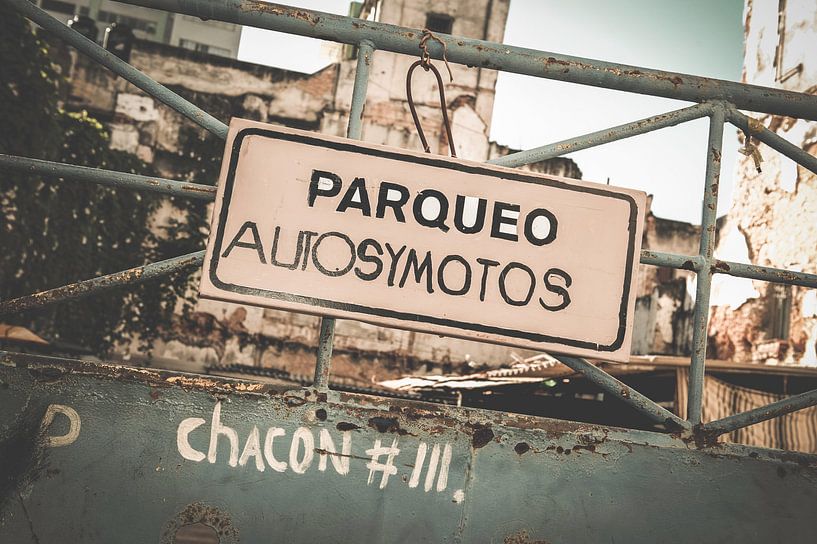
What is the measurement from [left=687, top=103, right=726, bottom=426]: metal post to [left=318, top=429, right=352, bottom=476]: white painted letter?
2.56ft

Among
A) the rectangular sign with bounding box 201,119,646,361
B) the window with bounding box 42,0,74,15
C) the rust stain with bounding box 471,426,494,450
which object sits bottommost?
the rust stain with bounding box 471,426,494,450

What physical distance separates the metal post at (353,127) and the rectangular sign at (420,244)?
5cm

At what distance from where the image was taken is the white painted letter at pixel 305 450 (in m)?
1.22

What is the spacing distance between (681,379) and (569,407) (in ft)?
6.73

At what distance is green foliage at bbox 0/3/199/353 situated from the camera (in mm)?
7191

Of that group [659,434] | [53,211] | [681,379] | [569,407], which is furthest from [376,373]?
[659,434]

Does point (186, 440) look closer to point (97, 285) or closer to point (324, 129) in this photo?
point (97, 285)

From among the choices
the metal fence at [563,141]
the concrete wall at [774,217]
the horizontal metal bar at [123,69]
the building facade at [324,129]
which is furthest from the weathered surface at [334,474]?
the building facade at [324,129]

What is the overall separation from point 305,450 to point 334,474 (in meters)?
0.08

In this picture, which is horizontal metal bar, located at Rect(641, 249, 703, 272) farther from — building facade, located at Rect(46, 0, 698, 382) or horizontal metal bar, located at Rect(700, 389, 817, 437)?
building facade, located at Rect(46, 0, 698, 382)

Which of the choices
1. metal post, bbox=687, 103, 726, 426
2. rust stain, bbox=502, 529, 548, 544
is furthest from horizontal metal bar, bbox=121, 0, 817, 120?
rust stain, bbox=502, 529, 548, 544

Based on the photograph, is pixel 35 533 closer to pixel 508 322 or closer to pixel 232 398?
pixel 232 398

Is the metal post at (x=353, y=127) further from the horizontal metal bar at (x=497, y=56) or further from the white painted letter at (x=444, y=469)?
the white painted letter at (x=444, y=469)

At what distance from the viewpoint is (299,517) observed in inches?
47.6
